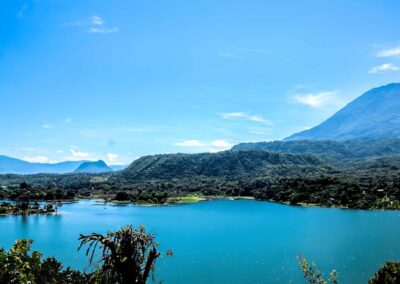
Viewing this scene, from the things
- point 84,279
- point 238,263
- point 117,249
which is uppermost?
point 117,249

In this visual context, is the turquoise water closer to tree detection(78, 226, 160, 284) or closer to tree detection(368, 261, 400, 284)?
tree detection(78, 226, 160, 284)

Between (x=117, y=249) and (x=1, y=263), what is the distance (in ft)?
24.3

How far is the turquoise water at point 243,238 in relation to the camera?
189ft

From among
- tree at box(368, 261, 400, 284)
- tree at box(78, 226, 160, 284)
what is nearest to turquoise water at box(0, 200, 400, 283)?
tree at box(78, 226, 160, 284)

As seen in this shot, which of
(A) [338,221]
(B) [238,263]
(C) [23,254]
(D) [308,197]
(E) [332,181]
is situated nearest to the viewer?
(C) [23,254]

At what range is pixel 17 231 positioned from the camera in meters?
94.9

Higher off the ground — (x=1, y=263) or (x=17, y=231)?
(x=1, y=263)

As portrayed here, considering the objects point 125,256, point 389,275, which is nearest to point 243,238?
point 389,275

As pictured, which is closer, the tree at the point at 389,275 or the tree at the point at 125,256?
the tree at the point at 125,256

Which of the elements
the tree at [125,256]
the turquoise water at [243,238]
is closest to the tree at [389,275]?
the tree at [125,256]

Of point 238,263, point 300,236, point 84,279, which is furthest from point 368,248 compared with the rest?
point 84,279

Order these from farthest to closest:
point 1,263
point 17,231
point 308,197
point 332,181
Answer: point 332,181, point 308,197, point 17,231, point 1,263

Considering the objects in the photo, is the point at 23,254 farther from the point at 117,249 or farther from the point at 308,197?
the point at 308,197

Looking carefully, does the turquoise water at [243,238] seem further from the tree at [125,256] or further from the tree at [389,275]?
the tree at [389,275]
